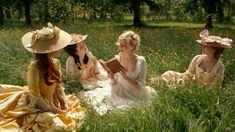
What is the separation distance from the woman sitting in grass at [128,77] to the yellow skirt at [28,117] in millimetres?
793

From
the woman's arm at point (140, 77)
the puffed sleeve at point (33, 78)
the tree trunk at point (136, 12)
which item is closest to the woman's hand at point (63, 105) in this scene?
the puffed sleeve at point (33, 78)

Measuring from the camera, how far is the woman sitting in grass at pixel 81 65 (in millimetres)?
8000

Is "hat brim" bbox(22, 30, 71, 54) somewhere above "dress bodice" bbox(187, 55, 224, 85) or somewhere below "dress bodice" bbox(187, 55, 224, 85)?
above

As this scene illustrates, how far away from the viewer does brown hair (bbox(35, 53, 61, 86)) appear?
594cm

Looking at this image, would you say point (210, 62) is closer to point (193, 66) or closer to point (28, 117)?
point (193, 66)

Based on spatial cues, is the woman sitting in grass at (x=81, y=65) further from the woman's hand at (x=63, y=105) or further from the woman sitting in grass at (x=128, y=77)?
the woman's hand at (x=63, y=105)

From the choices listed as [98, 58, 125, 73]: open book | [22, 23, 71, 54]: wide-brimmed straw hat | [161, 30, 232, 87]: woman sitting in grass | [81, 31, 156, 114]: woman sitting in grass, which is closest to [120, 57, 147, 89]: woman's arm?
[81, 31, 156, 114]: woman sitting in grass

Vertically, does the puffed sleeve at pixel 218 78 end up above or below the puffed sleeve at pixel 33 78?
below

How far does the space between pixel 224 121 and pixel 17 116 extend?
8.04ft

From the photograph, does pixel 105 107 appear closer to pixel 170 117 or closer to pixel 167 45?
pixel 170 117

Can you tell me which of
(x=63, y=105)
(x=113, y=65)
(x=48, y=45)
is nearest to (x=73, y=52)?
(x=113, y=65)

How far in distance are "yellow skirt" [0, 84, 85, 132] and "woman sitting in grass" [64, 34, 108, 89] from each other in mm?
1737

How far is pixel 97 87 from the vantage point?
26.2 ft

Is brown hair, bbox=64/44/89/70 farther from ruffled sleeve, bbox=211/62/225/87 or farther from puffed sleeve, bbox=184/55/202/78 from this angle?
ruffled sleeve, bbox=211/62/225/87
